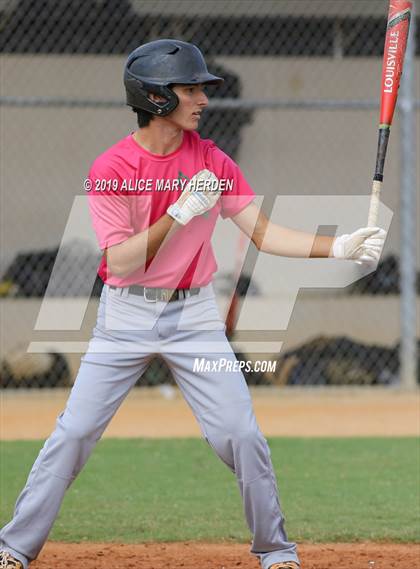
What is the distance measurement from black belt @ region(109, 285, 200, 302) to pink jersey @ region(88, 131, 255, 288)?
2 centimetres

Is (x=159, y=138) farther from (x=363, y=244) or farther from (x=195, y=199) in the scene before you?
(x=363, y=244)

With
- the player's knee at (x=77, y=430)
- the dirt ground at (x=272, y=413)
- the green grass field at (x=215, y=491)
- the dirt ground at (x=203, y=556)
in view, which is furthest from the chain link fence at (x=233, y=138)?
the player's knee at (x=77, y=430)

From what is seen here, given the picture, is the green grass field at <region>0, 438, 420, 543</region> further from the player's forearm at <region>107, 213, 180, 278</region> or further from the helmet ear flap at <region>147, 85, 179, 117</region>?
the helmet ear flap at <region>147, 85, 179, 117</region>

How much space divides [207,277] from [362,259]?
0.60 m

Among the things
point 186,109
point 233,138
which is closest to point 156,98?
point 186,109

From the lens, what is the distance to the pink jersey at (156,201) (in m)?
4.42

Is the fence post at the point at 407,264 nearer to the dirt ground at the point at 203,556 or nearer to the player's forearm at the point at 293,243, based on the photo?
the dirt ground at the point at 203,556

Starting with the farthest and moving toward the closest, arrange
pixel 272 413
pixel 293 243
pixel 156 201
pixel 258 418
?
pixel 272 413, pixel 258 418, pixel 293 243, pixel 156 201

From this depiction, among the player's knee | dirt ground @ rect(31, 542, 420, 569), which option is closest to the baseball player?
the player's knee

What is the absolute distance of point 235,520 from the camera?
6012 mm

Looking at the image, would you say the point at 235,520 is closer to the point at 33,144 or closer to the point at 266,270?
the point at 266,270

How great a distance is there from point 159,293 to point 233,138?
8.29m

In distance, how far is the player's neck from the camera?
4508 millimetres

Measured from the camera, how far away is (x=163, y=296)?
14.7 feet
